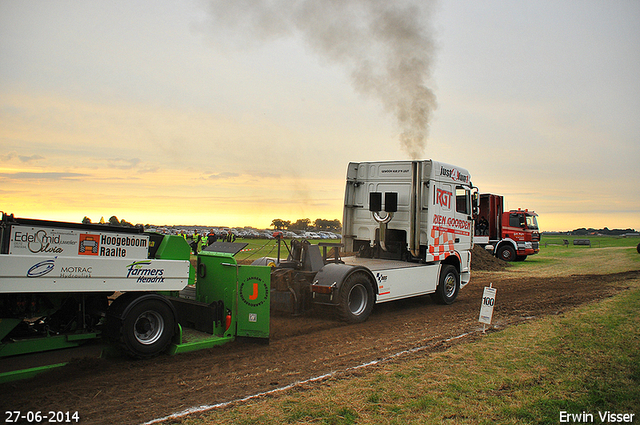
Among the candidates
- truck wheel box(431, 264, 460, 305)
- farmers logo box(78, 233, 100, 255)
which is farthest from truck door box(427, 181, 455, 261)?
farmers logo box(78, 233, 100, 255)

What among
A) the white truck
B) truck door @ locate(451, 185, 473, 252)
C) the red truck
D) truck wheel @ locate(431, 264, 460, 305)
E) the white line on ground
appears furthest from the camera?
the red truck

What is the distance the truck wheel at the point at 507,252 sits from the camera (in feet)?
92.3

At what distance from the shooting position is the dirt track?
15.4ft

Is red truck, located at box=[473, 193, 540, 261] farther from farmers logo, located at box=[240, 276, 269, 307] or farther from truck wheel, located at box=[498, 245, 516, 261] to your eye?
farmers logo, located at box=[240, 276, 269, 307]

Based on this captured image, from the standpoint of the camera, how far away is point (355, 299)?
29.8ft

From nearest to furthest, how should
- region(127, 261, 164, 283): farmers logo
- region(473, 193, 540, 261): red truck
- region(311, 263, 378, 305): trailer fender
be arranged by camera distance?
region(127, 261, 164, 283): farmers logo < region(311, 263, 378, 305): trailer fender < region(473, 193, 540, 261): red truck

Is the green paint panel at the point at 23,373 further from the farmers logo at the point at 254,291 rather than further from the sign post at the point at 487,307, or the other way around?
the sign post at the point at 487,307

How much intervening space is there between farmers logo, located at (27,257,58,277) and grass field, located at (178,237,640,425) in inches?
96.9

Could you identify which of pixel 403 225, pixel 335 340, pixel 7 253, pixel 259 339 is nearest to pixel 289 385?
pixel 259 339

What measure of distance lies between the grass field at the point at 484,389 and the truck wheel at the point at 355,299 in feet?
7.10

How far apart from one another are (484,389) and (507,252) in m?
25.3

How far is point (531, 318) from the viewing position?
9516mm

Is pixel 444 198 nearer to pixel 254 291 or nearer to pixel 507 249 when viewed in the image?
pixel 254 291

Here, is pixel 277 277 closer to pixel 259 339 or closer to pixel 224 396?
pixel 259 339
